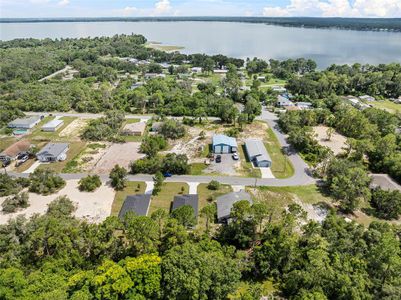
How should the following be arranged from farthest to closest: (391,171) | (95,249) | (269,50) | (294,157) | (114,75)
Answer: (269,50), (114,75), (294,157), (391,171), (95,249)

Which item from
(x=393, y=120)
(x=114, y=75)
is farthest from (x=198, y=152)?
(x=114, y=75)

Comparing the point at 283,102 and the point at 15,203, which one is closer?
the point at 15,203

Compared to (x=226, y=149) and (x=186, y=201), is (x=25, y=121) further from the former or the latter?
(x=186, y=201)

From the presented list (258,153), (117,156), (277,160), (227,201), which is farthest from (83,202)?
(277,160)

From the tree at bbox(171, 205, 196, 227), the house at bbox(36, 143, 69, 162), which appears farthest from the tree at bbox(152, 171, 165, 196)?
the house at bbox(36, 143, 69, 162)

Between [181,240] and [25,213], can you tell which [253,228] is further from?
[25,213]

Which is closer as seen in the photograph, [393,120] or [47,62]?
[393,120]
